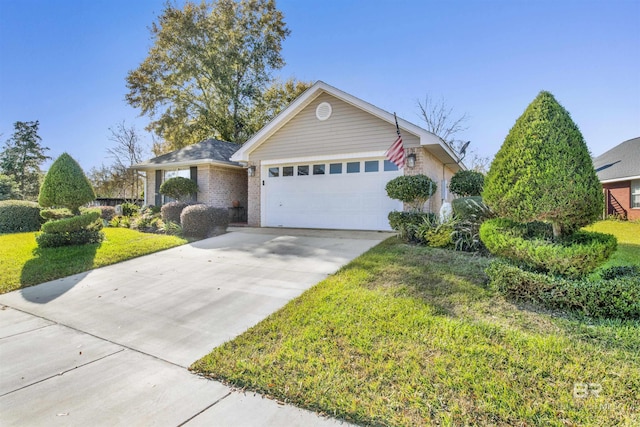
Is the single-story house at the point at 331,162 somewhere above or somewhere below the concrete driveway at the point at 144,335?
above

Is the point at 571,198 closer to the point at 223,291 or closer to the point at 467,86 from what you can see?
the point at 223,291

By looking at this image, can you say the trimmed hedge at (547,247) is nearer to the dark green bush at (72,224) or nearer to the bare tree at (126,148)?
the dark green bush at (72,224)

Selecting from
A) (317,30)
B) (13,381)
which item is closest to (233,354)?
(13,381)

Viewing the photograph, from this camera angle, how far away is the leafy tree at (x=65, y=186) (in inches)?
324

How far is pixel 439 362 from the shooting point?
110 inches

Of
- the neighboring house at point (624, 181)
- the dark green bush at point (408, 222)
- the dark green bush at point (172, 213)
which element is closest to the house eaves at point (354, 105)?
the dark green bush at point (408, 222)

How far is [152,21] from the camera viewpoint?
2197 cm

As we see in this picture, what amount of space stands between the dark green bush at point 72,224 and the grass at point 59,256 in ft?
1.69

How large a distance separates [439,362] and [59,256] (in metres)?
8.56

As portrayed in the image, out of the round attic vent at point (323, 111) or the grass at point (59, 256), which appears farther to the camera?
the round attic vent at point (323, 111)

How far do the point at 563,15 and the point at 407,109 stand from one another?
57.1 ft

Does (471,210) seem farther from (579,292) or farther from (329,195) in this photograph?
(329,195)

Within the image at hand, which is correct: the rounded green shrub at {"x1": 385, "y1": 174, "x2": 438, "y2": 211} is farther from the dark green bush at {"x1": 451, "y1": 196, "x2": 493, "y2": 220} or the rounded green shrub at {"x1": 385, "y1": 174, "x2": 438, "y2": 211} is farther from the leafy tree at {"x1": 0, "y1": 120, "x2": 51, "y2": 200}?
the leafy tree at {"x1": 0, "y1": 120, "x2": 51, "y2": 200}

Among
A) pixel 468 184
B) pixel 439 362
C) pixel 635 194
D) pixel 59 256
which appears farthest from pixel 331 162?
pixel 635 194
